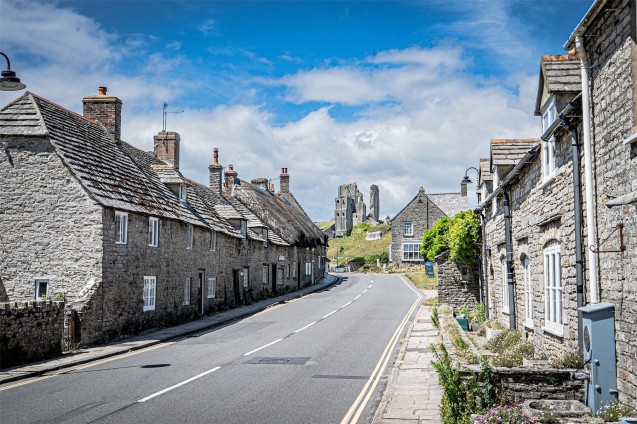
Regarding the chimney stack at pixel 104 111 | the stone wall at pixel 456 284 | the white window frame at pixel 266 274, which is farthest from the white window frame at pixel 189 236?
the white window frame at pixel 266 274

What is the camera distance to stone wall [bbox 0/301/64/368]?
616 inches

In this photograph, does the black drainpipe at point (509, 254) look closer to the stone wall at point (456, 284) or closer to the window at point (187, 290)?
the stone wall at point (456, 284)

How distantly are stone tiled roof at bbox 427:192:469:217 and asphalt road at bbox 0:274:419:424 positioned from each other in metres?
54.4

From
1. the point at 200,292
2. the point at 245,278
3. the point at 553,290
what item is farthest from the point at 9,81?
the point at 245,278

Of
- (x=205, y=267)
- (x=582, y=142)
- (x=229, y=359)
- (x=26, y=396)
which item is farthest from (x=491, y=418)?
(x=205, y=267)

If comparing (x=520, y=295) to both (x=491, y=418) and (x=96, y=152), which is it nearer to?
(x=491, y=418)

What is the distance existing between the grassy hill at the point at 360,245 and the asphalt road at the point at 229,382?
73.4 m

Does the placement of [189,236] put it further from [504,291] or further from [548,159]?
[548,159]

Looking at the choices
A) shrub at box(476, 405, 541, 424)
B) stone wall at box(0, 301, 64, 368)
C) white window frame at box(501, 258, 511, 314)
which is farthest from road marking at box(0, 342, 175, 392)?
white window frame at box(501, 258, 511, 314)

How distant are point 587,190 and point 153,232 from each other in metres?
18.8

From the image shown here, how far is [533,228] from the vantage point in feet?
49.6

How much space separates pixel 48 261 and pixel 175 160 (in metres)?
16.3

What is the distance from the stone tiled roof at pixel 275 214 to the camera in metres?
48.9

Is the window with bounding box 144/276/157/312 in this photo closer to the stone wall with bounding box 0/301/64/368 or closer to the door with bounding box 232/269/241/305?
the stone wall with bounding box 0/301/64/368
